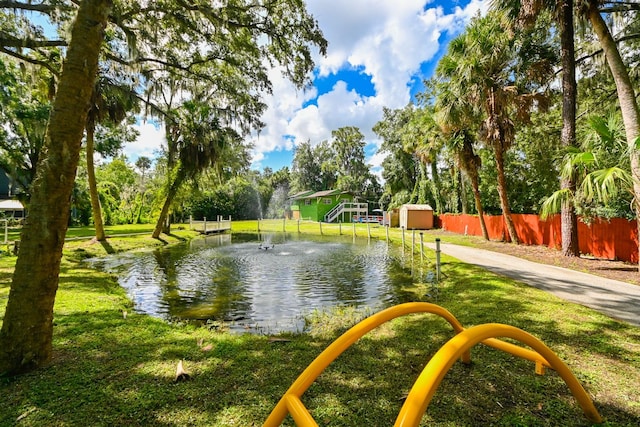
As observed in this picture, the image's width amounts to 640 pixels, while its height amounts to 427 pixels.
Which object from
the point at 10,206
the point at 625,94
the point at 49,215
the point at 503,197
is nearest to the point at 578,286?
the point at 625,94

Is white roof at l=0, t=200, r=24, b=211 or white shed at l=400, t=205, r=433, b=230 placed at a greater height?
white roof at l=0, t=200, r=24, b=211

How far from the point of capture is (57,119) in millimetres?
3055

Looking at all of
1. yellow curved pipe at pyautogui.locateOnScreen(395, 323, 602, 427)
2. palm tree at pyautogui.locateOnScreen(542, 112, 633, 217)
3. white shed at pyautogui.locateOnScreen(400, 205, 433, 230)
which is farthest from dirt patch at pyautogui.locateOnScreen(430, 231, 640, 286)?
white shed at pyautogui.locateOnScreen(400, 205, 433, 230)

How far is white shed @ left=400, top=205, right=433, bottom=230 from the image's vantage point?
25.6 meters

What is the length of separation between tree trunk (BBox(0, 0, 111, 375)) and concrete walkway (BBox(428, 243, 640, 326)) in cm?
792

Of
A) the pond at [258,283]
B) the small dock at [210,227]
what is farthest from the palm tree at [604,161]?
the small dock at [210,227]

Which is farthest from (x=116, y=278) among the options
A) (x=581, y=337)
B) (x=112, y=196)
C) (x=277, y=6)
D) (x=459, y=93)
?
(x=112, y=196)

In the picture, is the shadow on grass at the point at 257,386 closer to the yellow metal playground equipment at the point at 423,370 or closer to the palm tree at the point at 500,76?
the yellow metal playground equipment at the point at 423,370

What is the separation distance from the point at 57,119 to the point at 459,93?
50.3 ft

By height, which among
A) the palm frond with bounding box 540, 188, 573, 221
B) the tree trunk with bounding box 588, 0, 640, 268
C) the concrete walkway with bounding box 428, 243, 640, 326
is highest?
the tree trunk with bounding box 588, 0, 640, 268

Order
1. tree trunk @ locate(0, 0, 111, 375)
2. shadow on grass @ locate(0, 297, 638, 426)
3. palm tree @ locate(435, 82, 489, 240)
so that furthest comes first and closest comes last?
palm tree @ locate(435, 82, 489, 240)
tree trunk @ locate(0, 0, 111, 375)
shadow on grass @ locate(0, 297, 638, 426)

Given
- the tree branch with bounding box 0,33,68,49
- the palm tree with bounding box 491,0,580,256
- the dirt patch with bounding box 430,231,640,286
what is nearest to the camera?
the tree branch with bounding box 0,33,68,49

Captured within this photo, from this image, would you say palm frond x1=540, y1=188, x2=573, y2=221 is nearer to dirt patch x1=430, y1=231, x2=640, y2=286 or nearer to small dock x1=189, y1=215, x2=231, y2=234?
dirt patch x1=430, y1=231, x2=640, y2=286

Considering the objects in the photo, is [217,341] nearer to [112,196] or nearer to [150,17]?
[150,17]
